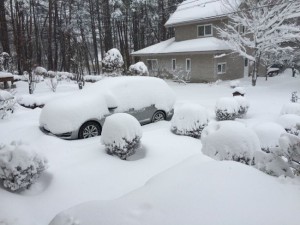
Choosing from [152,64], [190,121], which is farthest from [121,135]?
[152,64]

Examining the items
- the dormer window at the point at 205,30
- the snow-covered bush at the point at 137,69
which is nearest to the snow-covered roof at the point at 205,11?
the dormer window at the point at 205,30

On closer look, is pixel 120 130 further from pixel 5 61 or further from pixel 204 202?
pixel 5 61

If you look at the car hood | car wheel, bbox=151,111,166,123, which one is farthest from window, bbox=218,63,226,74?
the car hood

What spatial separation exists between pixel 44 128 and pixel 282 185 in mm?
7070

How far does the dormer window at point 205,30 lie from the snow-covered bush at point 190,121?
17591mm

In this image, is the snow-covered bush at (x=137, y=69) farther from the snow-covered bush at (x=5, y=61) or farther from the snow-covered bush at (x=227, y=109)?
the snow-covered bush at (x=227, y=109)

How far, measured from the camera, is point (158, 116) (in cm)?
981

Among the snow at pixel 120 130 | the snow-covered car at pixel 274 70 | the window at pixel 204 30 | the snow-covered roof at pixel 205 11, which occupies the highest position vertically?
the snow-covered roof at pixel 205 11

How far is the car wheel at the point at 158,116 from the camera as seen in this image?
9.66 m

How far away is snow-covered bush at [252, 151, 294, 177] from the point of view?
3.26 m

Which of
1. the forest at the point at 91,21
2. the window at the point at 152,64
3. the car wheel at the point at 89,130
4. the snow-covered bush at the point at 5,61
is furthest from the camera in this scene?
the forest at the point at 91,21

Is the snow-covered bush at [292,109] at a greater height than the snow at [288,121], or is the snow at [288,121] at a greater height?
the snow-covered bush at [292,109]

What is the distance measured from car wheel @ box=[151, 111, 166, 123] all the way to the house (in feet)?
41.9

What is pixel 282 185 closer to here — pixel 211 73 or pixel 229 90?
pixel 229 90
